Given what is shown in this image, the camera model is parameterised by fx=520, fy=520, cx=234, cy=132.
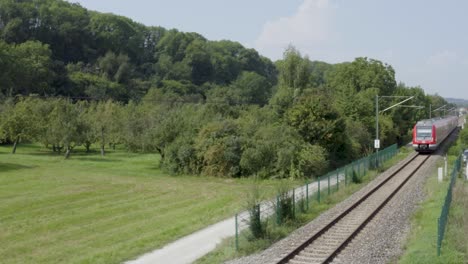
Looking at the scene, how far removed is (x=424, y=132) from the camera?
54594 millimetres

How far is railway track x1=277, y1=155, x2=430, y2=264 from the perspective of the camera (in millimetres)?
16556

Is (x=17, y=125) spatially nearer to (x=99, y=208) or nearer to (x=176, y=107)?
(x=176, y=107)

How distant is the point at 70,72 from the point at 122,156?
77.4 m

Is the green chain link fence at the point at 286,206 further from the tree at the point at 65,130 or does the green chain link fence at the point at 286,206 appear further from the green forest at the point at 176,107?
the tree at the point at 65,130

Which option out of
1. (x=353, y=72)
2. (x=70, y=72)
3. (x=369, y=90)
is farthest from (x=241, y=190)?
(x=70, y=72)

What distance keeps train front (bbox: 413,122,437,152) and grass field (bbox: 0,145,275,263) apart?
78.5 ft

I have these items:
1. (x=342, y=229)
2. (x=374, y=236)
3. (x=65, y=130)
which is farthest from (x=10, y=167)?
(x=374, y=236)

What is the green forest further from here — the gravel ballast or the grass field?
the gravel ballast

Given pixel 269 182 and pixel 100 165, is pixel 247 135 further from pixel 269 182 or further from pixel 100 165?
pixel 100 165

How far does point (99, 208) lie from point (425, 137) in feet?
124

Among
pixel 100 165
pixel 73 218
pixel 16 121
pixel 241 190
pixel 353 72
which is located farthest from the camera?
pixel 353 72

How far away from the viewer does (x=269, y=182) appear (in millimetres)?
38406

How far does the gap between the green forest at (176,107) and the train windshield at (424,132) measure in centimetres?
521

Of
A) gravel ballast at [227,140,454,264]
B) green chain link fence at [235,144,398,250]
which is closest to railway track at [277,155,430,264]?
gravel ballast at [227,140,454,264]
